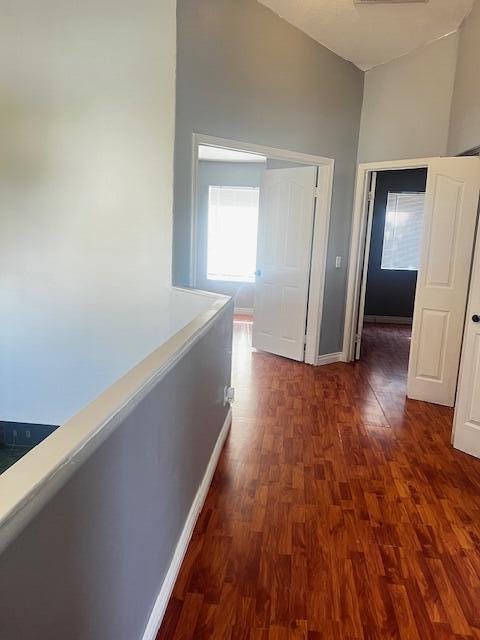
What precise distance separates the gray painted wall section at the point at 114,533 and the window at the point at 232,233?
223 inches

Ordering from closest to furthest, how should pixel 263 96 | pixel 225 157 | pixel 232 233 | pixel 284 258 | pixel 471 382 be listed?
pixel 471 382 → pixel 263 96 → pixel 284 258 → pixel 225 157 → pixel 232 233

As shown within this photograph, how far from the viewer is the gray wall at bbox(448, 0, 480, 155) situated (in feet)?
11.6

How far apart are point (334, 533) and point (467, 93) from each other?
11.4 ft

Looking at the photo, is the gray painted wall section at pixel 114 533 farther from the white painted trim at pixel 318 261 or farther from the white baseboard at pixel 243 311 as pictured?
the white baseboard at pixel 243 311

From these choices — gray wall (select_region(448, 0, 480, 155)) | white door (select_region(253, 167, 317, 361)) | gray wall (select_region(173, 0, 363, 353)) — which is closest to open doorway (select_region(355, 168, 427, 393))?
white door (select_region(253, 167, 317, 361))

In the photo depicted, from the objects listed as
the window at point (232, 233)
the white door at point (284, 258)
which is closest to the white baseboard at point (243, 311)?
the window at point (232, 233)

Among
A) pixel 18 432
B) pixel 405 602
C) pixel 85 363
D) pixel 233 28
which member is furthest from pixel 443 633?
pixel 233 28

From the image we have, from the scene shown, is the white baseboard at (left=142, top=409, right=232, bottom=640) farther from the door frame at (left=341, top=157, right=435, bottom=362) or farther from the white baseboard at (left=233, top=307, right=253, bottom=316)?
the white baseboard at (left=233, top=307, right=253, bottom=316)

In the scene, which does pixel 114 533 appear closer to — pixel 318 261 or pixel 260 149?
pixel 260 149

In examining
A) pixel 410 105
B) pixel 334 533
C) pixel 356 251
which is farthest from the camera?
pixel 356 251

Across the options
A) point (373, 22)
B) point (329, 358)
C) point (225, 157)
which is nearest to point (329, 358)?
point (329, 358)

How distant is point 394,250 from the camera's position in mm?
7555

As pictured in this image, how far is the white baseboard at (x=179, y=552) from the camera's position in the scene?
62.6 inches

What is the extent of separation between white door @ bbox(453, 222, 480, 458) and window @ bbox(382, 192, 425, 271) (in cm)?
455
